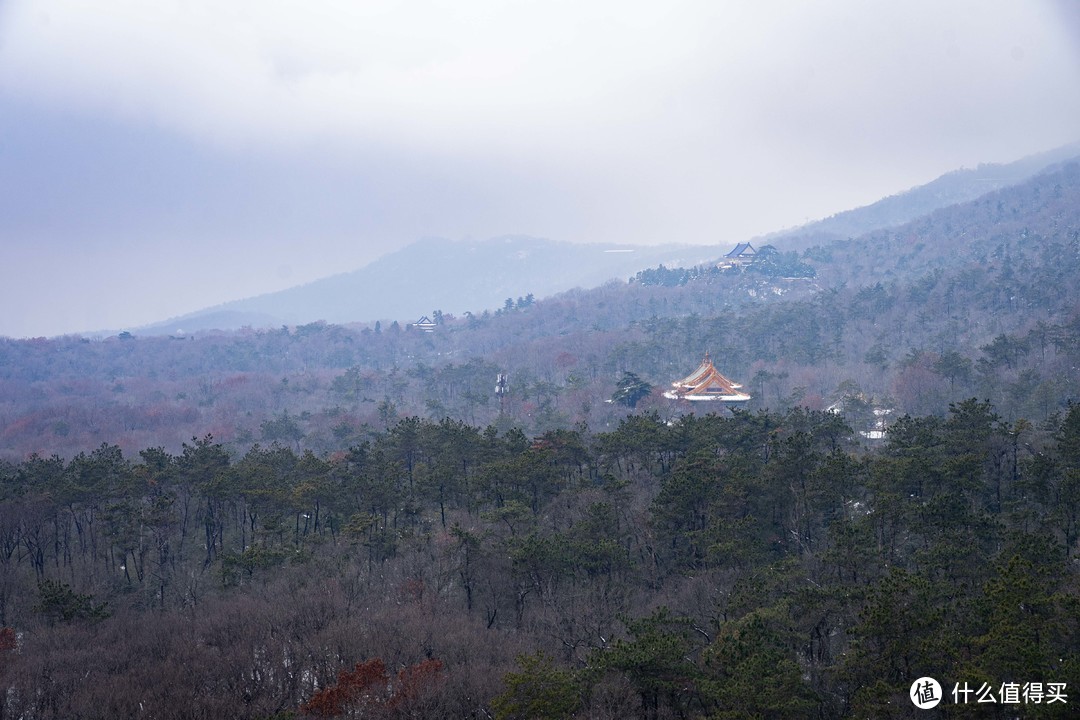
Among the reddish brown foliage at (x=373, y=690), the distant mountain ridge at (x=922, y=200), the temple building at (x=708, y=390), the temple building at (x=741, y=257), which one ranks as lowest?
the reddish brown foliage at (x=373, y=690)

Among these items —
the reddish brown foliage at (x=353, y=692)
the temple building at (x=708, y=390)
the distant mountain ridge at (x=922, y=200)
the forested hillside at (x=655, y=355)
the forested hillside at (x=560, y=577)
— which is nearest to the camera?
the forested hillside at (x=560, y=577)

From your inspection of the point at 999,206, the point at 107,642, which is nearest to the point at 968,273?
the point at 999,206

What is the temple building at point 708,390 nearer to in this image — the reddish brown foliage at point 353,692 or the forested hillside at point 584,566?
the forested hillside at point 584,566

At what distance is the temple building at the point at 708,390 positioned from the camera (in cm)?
4250

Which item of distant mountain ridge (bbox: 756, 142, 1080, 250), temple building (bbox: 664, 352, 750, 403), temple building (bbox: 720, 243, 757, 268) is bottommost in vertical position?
temple building (bbox: 664, 352, 750, 403)

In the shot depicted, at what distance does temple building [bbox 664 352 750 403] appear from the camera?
139 feet

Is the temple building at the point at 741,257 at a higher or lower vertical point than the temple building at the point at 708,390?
higher

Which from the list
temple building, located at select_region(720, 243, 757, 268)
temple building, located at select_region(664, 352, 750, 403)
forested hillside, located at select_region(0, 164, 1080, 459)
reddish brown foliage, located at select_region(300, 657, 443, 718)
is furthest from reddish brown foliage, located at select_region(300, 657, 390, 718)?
temple building, located at select_region(720, 243, 757, 268)

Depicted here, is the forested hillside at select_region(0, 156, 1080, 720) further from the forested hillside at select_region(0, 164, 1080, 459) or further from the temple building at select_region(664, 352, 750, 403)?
the temple building at select_region(664, 352, 750, 403)

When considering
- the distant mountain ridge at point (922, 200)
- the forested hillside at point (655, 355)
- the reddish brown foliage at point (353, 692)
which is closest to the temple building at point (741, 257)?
the forested hillside at point (655, 355)

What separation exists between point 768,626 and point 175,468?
20.2 m

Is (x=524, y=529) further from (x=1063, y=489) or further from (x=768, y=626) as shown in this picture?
(x=1063, y=489)

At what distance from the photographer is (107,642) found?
55.9 ft

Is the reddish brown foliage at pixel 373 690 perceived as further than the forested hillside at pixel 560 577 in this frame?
Yes
